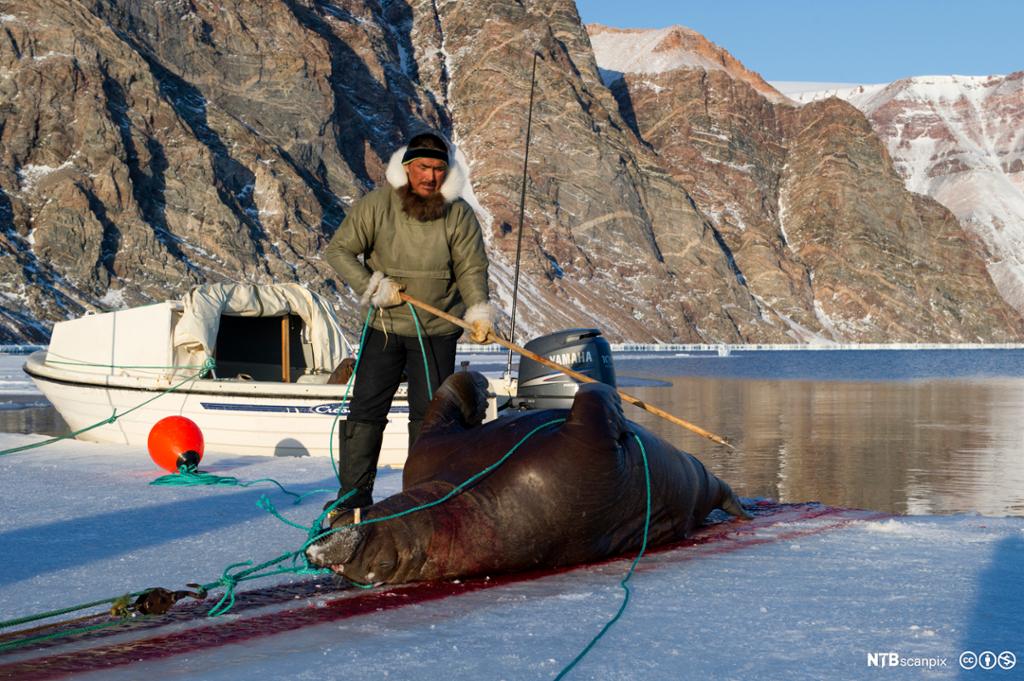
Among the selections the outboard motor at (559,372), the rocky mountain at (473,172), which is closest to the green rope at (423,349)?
the outboard motor at (559,372)

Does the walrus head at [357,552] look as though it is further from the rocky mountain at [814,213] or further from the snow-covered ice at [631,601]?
the rocky mountain at [814,213]

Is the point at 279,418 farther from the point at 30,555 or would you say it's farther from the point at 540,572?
the point at 540,572

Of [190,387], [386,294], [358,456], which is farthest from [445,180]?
[190,387]

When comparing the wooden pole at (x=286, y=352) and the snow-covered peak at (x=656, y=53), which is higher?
the snow-covered peak at (x=656, y=53)

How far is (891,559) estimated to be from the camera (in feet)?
16.1

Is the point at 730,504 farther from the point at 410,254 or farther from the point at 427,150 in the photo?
the point at 427,150

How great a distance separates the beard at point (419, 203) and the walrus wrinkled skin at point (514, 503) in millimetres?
1335

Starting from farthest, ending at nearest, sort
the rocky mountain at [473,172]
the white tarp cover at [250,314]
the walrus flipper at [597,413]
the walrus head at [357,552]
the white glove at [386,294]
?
the rocky mountain at [473,172], the white tarp cover at [250,314], the white glove at [386,294], the walrus flipper at [597,413], the walrus head at [357,552]

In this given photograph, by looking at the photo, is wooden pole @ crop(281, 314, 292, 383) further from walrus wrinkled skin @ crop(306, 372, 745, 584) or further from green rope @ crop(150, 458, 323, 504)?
walrus wrinkled skin @ crop(306, 372, 745, 584)

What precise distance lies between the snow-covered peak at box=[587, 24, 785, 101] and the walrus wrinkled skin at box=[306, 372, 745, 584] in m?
164

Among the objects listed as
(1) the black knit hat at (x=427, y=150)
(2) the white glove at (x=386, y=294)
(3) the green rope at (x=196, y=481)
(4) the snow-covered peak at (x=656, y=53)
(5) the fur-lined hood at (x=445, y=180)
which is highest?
(4) the snow-covered peak at (x=656, y=53)

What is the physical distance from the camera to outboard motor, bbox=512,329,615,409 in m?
7.84

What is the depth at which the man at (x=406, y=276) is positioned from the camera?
5773mm

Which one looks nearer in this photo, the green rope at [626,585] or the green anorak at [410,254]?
the green rope at [626,585]
